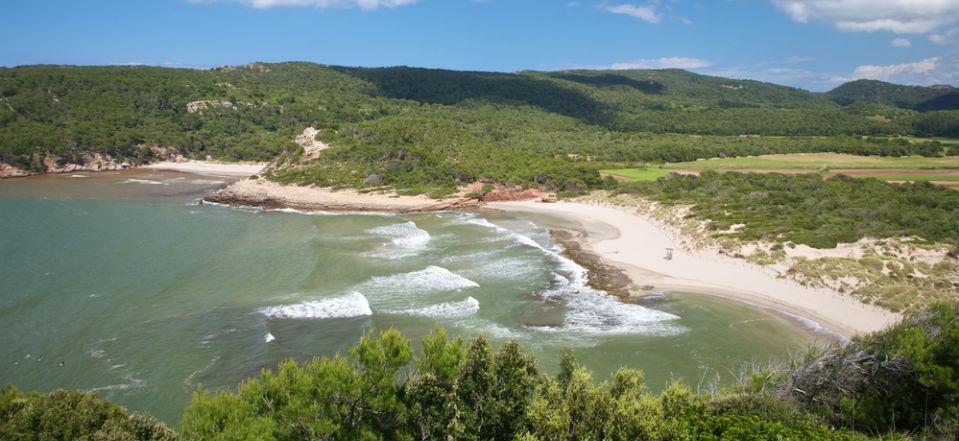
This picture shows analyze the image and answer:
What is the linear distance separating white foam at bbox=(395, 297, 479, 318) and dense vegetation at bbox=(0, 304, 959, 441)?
11.2 meters

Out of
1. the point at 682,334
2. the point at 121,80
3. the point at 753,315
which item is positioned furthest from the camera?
the point at 121,80

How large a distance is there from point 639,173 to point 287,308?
5058cm

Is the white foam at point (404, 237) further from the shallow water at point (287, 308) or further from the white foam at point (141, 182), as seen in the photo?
the white foam at point (141, 182)

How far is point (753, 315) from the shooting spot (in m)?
25.7

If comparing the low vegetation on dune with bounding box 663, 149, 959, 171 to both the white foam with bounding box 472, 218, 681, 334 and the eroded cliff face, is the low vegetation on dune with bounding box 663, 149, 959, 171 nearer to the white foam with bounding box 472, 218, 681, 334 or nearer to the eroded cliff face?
the white foam with bounding box 472, 218, 681, 334

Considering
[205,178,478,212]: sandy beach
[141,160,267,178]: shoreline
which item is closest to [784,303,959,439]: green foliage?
[205,178,478,212]: sandy beach

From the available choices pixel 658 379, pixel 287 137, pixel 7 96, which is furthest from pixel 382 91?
pixel 658 379

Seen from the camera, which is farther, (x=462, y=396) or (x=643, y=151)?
(x=643, y=151)

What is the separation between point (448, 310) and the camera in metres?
26.1

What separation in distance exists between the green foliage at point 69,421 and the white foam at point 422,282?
1798 centimetres

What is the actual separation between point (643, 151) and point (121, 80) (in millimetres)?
93478

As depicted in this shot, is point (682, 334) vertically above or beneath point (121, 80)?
beneath

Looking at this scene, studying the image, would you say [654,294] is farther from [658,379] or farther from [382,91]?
[382,91]

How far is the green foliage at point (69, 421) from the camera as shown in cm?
992
